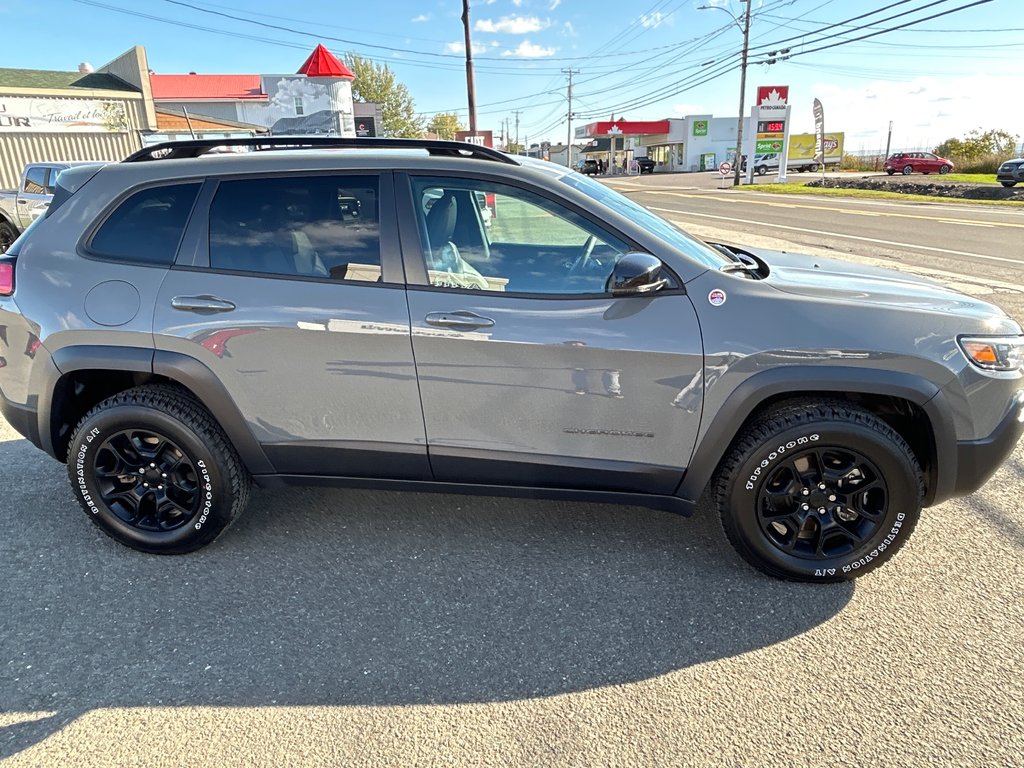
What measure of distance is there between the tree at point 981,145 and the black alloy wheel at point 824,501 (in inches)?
2228

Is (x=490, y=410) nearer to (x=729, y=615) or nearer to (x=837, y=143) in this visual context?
(x=729, y=615)

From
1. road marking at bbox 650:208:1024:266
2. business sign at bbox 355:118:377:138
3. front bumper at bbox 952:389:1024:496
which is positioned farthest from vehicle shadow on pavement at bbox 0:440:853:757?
business sign at bbox 355:118:377:138

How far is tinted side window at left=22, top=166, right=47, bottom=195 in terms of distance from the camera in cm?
1166

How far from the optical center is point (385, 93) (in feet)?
210

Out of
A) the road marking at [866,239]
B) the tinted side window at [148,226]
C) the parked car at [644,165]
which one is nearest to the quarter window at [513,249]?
the tinted side window at [148,226]

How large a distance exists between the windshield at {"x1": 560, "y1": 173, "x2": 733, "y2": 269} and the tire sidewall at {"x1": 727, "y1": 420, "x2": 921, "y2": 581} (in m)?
0.81

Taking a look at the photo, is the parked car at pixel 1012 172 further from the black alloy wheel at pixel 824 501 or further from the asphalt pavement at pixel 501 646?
the black alloy wheel at pixel 824 501

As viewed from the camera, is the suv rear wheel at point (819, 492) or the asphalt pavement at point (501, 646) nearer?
the asphalt pavement at point (501, 646)

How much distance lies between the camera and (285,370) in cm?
287

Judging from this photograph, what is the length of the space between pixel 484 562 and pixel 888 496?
177cm

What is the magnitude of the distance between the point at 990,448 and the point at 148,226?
3746 millimetres

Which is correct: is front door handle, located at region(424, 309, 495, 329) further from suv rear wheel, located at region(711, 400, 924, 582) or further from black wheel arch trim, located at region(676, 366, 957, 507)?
suv rear wheel, located at region(711, 400, 924, 582)

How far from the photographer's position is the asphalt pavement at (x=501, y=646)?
2.12 metres

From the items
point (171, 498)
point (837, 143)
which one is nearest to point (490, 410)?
point (171, 498)
